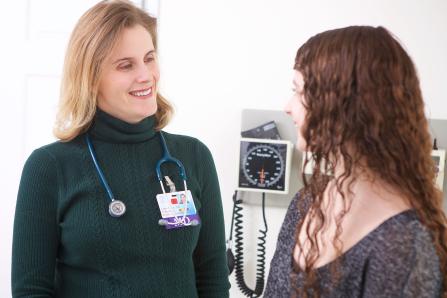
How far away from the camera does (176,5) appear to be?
173 centimetres

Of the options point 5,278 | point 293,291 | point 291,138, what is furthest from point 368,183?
point 5,278

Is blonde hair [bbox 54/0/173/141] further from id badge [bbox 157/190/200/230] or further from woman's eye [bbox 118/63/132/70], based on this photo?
id badge [bbox 157/190/200/230]

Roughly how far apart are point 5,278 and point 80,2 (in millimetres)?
1079

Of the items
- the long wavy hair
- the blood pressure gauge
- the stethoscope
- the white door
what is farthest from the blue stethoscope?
the white door

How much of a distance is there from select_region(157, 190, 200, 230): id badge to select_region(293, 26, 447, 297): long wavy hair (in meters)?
0.47

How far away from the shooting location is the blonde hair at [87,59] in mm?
1212

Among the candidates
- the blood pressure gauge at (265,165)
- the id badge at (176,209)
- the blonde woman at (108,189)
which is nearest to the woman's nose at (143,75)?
the blonde woman at (108,189)

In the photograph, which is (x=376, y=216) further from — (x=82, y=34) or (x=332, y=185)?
(x=82, y=34)

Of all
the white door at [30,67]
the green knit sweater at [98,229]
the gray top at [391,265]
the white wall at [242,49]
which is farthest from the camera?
the white door at [30,67]

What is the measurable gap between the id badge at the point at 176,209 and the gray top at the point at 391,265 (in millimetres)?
509

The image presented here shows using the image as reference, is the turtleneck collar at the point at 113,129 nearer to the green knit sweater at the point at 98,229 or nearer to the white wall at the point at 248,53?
the green knit sweater at the point at 98,229

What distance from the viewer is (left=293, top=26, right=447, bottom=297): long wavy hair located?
0.78 metres

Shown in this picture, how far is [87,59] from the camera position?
48.0 inches

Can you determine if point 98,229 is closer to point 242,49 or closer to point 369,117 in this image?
point 369,117
